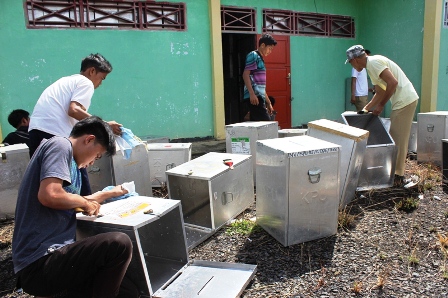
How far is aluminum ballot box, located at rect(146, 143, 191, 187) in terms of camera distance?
436 cm

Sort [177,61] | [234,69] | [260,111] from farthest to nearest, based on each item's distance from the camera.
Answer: [234,69] < [177,61] < [260,111]

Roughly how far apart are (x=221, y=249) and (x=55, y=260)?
4.69 feet

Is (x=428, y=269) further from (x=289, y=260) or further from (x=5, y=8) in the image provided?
(x=5, y=8)

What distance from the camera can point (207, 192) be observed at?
126 inches

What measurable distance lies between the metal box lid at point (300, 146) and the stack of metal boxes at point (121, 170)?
1.39 m

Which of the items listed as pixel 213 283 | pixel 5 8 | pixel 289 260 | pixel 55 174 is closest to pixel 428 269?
Answer: pixel 289 260

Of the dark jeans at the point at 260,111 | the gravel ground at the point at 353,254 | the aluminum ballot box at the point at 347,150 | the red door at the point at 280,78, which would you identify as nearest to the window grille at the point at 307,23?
the red door at the point at 280,78

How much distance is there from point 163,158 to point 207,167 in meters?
1.16

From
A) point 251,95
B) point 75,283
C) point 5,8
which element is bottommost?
point 75,283

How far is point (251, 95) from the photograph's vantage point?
16.6 feet

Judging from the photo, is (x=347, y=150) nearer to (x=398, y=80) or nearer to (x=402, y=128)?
(x=402, y=128)

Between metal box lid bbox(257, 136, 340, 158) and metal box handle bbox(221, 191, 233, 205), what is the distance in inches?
21.9

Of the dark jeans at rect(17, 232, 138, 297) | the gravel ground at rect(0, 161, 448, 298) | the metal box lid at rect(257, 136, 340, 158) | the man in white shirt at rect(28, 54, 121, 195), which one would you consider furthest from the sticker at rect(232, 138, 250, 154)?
the dark jeans at rect(17, 232, 138, 297)

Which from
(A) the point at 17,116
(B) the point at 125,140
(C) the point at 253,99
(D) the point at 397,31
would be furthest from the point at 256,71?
(D) the point at 397,31
